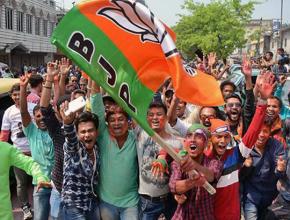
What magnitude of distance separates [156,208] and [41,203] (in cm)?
130

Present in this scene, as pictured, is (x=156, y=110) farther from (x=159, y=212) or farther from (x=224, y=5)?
(x=224, y=5)

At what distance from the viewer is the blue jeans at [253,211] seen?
407 centimetres

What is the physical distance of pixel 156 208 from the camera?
376cm

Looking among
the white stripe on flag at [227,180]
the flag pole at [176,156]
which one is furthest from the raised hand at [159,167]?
the white stripe on flag at [227,180]

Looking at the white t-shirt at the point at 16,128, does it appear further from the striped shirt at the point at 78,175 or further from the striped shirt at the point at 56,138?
the striped shirt at the point at 78,175

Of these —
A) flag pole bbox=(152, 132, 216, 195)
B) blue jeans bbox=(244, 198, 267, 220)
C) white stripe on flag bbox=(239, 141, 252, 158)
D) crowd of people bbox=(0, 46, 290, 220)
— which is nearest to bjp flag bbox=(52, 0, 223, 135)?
flag pole bbox=(152, 132, 216, 195)

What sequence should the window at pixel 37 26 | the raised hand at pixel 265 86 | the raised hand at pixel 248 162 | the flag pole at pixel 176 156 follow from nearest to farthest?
1. the flag pole at pixel 176 156
2. the raised hand at pixel 265 86
3. the raised hand at pixel 248 162
4. the window at pixel 37 26

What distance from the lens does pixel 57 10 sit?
51938 millimetres

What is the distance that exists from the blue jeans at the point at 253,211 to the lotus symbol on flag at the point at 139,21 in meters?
1.66

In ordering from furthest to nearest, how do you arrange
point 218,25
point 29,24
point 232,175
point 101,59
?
point 29,24 < point 218,25 < point 232,175 < point 101,59

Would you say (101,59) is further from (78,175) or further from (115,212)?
(115,212)

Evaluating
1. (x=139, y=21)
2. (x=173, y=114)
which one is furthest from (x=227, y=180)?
(x=139, y=21)

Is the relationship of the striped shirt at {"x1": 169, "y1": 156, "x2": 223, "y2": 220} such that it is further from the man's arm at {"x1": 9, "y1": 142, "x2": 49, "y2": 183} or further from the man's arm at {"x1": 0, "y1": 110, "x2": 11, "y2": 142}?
the man's arm at {"x1": 0, "y1": 110, "x2": 11, "y2": 142}

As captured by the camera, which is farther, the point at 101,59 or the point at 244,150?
the point at 244,150
